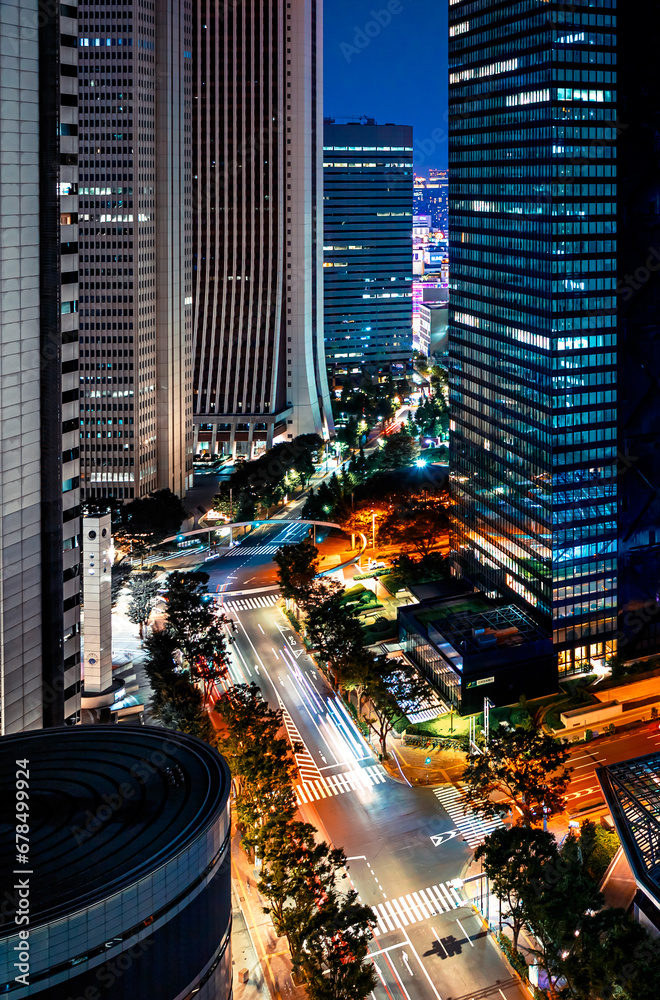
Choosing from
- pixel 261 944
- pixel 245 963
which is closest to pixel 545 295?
pixel 261 944

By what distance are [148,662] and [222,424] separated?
3487 inches

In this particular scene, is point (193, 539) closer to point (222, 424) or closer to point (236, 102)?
point (222, 424)

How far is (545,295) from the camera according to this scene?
80.1 metres

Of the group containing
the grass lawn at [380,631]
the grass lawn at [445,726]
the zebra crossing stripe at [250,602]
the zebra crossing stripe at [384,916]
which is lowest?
the zebra crossing stripe at [384,916]

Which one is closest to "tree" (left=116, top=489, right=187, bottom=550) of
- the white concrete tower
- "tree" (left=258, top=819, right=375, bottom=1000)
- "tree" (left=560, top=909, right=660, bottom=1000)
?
the white concrete tower

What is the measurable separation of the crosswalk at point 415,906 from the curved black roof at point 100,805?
743 inches

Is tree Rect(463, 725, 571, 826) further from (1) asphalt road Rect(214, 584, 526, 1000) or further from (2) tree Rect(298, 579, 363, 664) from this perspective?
(2) tree Rect(298, 579, 363, 664)

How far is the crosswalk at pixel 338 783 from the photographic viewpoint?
226 feet

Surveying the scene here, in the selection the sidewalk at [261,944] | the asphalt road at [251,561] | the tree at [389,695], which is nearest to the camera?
the sidewalk at [261,944]

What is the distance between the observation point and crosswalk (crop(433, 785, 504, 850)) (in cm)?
6412

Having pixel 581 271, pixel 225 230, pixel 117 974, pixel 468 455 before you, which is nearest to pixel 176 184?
pixel 225 230

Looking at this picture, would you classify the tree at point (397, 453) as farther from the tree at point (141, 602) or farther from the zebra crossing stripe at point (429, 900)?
the zebra crossing stripe at point (429, 900)

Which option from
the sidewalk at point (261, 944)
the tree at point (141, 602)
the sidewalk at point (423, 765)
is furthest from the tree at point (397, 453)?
the sidewalk at point (261, 944)

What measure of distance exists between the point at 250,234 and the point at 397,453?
146 feet
